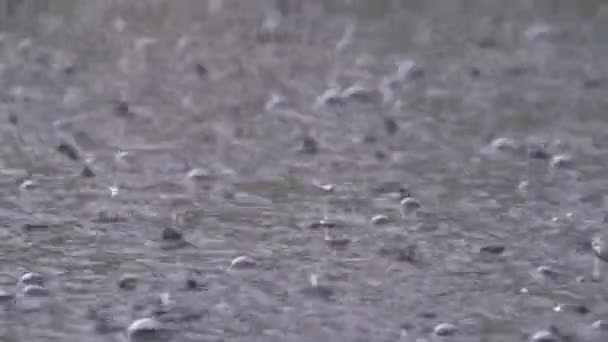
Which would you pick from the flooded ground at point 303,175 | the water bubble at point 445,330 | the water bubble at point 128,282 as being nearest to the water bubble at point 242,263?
the flooded ground at point 303,175

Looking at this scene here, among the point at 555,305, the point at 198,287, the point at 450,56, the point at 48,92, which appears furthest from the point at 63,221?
the point at 450,56

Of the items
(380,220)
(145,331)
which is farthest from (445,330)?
(380,220)

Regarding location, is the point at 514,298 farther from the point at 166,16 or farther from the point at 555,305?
the point at 166,16

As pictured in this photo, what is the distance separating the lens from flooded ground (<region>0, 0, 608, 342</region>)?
306 centimetres

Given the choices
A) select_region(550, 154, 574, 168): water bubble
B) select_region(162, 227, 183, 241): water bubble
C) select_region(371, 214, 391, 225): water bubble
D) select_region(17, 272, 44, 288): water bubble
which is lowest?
select_region(17, 272, 44, 288): water bubble

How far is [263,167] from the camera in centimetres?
435

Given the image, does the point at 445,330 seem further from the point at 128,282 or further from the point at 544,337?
the point at 128,282

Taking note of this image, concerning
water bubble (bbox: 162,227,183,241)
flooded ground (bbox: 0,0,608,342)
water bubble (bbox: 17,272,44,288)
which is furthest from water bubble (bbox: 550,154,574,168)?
water bubble (bbox: 17,272,44,288)

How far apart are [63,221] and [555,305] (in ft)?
4.49

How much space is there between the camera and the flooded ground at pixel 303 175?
3064mm

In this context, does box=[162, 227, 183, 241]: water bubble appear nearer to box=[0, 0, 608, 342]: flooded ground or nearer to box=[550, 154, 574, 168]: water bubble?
box=[0, 0, 608, 342]: flooded ground

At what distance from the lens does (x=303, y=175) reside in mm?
4262

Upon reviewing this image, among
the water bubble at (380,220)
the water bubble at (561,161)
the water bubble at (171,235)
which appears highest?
the water bubble at (561,161)

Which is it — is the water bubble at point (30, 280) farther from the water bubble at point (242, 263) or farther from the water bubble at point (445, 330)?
the water bubble at point (445, 330)
